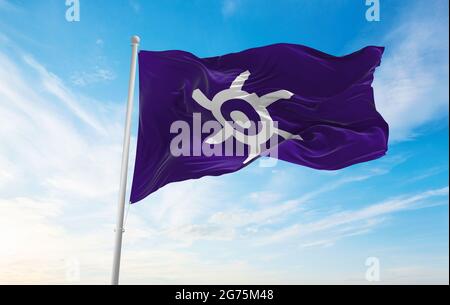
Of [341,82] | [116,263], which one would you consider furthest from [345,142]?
[116,263]

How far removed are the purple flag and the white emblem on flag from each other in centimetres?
2

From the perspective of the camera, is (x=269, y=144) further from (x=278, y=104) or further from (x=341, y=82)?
(x=341, y=82)

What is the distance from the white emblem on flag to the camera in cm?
1064

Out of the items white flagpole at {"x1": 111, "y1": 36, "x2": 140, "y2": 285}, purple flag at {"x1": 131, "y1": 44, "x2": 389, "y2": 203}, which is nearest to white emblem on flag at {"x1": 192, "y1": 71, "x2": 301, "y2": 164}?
purple flag at {"x1": 131, "y1": 44, "x2": 389, "y2": 203}

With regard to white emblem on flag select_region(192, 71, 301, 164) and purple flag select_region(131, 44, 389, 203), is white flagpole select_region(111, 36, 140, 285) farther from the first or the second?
white emblem on flag select_region(192, 71, 301, 164)

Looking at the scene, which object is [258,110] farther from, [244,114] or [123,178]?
[123,178]

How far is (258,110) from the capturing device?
36.2 feet

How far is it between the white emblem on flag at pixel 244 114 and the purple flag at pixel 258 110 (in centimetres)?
2

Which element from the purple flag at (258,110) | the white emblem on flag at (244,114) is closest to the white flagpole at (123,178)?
the purple flag at (258,110)

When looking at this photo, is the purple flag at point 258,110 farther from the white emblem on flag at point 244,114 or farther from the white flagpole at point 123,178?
the white flagpole at point 123,178

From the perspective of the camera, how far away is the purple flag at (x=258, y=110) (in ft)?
33.5

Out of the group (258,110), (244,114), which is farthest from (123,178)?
(258,110)

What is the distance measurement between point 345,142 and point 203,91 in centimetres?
359
